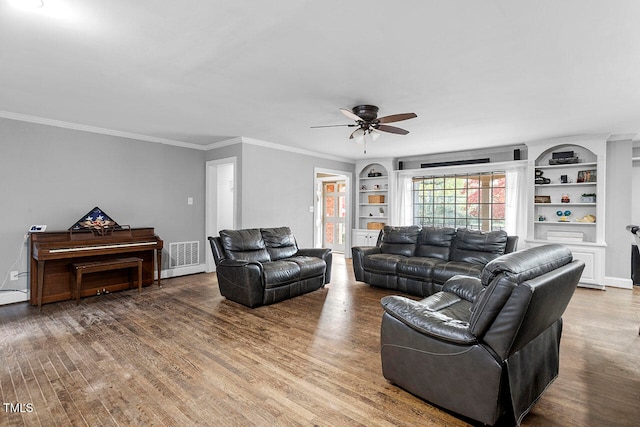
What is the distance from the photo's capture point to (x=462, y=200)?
693cm

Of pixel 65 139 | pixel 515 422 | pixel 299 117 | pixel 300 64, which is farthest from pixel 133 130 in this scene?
pixel 515 422

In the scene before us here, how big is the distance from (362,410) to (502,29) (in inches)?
104

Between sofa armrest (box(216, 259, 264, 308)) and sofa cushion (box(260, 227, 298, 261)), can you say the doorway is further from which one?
sofa armrest (box(216, 259, 264, 308))

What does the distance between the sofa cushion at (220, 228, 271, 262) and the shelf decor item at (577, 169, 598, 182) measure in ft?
17.7

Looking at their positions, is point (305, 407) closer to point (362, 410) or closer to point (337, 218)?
point (362, 410)

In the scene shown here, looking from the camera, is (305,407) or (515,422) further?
(305,407)

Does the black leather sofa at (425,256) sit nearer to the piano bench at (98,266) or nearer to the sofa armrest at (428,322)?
the sofa armrest at (428,322)

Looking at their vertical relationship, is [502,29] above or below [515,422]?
above

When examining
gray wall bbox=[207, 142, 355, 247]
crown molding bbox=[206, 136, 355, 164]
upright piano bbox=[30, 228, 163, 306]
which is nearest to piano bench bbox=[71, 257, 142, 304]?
upright piano bbox=[30, 228, 163, 306]

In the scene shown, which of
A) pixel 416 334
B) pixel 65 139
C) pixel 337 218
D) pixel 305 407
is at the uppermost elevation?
pixel 65 139

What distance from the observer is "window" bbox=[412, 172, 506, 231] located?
21.4 feet

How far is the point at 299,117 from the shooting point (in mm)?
4242

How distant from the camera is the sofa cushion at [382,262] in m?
4.71

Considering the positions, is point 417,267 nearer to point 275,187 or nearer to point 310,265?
point 310,265
